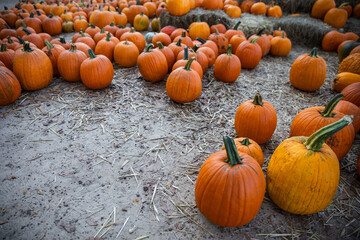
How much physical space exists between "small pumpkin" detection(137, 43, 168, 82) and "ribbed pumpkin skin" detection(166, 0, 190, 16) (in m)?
3.32

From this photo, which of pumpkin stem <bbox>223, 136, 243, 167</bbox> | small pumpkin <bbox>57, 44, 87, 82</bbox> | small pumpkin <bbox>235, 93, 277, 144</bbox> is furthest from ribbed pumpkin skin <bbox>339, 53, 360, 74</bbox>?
small pumpkin <bbox>57, 44, 87, 82</bbox>

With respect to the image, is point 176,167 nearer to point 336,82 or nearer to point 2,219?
point 2,219

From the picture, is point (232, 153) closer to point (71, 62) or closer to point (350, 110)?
point (350, 110)

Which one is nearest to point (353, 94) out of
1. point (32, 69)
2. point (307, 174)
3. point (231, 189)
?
point (307, 174)

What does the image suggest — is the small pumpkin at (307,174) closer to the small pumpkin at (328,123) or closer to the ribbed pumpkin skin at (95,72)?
the small pumpkin at (328,123)

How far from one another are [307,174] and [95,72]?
12.1ft

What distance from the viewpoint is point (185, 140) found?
3.27 metres

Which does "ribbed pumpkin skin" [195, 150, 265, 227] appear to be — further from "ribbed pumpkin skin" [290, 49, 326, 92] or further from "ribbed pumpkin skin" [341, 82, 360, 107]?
"ribbed pumpkin skin" [290, 49, 326, 92]

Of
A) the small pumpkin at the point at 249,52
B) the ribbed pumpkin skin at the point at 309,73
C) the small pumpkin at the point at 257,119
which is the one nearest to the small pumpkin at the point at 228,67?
the small pumpkin at the point at 249,52

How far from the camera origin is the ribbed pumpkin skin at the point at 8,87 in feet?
11.6

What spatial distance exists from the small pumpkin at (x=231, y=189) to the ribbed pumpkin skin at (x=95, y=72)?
3.02 m

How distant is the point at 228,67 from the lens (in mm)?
4602

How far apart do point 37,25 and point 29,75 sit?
4729 mm

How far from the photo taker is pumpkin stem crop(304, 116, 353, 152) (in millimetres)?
1843
